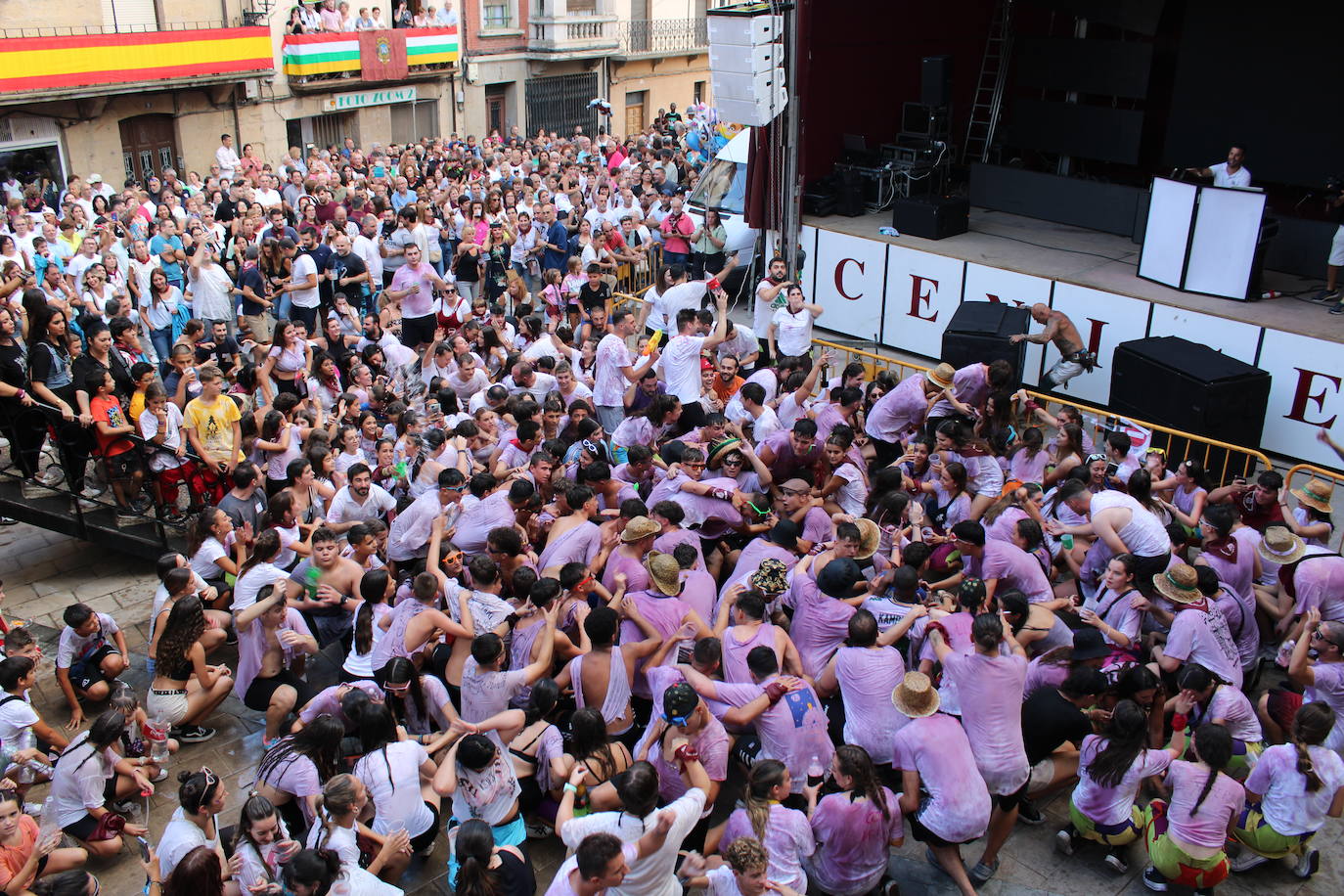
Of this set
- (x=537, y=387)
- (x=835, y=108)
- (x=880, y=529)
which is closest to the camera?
(x=880, y=529)

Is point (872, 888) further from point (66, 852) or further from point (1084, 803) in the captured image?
point (66, 852)

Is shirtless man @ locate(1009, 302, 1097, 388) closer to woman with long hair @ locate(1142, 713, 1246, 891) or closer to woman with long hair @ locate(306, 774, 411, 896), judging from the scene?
woman with long hair @ locate(1142, 713, 1246, 891)

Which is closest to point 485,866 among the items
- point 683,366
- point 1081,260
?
point 683,366

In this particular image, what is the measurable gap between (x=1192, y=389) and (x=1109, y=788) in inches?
209

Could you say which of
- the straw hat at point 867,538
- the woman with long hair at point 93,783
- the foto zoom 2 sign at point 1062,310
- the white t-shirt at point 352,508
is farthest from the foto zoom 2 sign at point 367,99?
the straw hat at point 867,538

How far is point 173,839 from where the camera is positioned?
4.71m

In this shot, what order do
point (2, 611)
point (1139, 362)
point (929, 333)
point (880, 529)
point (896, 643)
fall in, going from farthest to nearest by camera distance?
point (929, 333) < point (1139, 362) < point (2, 611) < point (880, 529) < point (896, 643)

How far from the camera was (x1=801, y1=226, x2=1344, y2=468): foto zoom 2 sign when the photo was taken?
1011cm

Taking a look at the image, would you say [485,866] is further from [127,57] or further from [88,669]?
[127,57]

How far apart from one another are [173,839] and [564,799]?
1.72 m

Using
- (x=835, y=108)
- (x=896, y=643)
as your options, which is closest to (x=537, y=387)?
(x=896, y=643)

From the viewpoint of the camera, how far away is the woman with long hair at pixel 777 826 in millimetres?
4684

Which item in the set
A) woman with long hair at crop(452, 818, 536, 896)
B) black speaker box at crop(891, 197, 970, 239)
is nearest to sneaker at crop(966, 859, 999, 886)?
woman with long hair at crop(452, 818, 536, 896)

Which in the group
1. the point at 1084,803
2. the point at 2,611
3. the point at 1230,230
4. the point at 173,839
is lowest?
the point at 2,611
